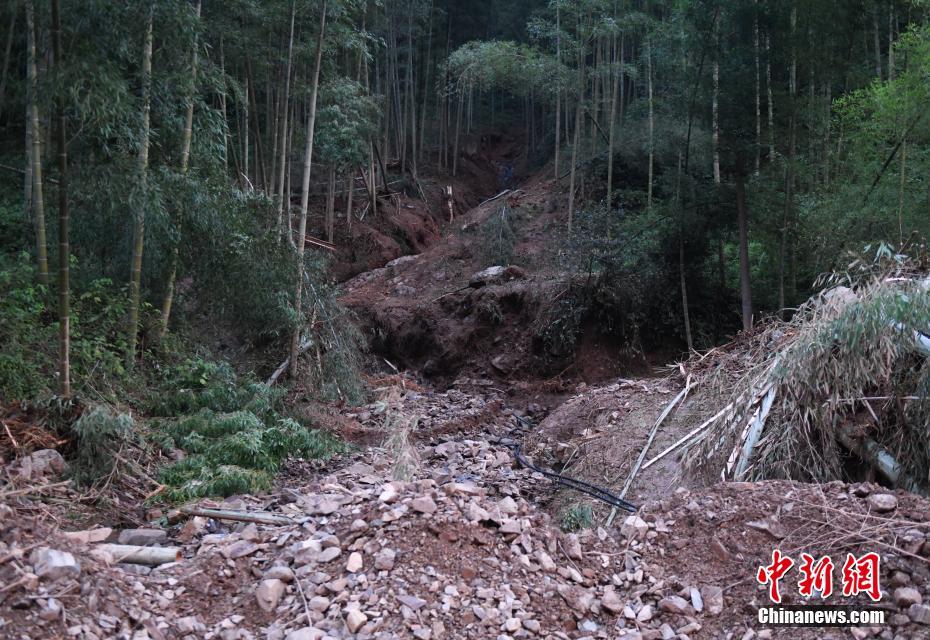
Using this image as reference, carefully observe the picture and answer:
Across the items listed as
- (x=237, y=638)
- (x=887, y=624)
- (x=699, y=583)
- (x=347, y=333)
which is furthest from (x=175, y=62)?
(x=887, y=624)

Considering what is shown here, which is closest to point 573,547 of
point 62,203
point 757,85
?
point 62,203

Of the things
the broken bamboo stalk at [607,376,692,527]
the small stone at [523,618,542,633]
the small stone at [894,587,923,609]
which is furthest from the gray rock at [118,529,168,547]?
the small stone at [894,587,923,609]

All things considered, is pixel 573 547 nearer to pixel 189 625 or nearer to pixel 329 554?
pixel 329 554

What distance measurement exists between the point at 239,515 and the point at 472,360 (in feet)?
21.7

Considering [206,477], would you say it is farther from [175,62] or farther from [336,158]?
[336,158]

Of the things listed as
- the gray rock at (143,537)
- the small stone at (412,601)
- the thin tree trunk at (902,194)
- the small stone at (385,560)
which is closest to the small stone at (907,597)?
the small stone at (412,601)

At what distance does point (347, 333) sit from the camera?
325 inches

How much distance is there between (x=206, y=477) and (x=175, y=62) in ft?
11.9

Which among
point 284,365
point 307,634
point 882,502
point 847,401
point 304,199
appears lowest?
point 284,365

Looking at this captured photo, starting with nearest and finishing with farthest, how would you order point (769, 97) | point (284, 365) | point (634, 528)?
point (634, 528) < point (284, 365) < point (769, 97)

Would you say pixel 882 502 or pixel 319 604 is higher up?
pixel 882 502

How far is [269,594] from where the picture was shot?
9.25 ft

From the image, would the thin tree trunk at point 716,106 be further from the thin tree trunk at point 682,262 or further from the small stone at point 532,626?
the small stone at point 532,626

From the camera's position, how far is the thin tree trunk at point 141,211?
5.75m
